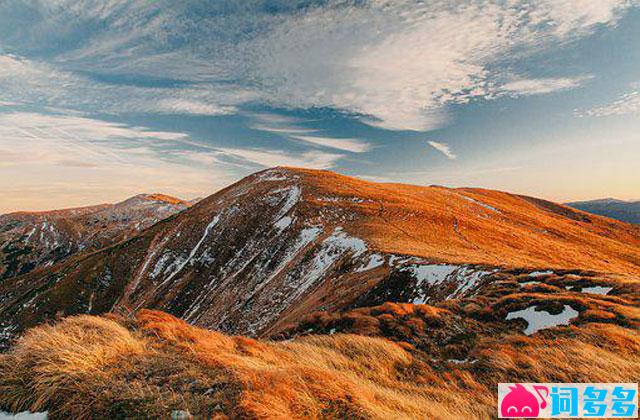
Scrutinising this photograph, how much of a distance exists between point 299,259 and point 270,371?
140ft

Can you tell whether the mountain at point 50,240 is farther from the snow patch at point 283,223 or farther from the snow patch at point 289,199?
the snow patch at point 283,223

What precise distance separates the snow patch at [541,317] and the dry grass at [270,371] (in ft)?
3.92

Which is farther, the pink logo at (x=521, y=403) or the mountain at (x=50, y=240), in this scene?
the mountain at (x=50, y=240)

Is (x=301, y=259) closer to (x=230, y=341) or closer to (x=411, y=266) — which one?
(x=411, y=266)

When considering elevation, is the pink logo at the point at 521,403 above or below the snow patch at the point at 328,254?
above

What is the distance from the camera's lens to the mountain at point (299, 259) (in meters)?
28.1

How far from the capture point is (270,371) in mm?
6254

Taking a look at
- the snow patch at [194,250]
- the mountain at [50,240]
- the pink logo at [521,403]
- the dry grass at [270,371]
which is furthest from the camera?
the mountain at [50,240]

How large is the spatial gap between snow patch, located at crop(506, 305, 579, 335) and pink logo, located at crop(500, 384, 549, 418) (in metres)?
5.61

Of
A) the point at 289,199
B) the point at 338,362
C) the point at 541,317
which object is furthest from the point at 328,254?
the point at 338,362

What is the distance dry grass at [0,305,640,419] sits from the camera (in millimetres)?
5133

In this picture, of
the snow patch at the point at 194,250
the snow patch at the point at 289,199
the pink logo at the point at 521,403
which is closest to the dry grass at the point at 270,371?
the pink logo at the point at 521,403

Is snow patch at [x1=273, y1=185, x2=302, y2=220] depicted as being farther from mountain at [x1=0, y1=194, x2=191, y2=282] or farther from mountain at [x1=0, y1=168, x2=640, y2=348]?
mountain at [x1=0, y1=194, x2=191, y2=282]

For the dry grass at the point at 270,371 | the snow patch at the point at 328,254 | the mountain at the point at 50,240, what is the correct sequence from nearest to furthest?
the dry grass at the point at 270,371
the snow patch at the point at 328,254
the mountain at the point at 50,240
